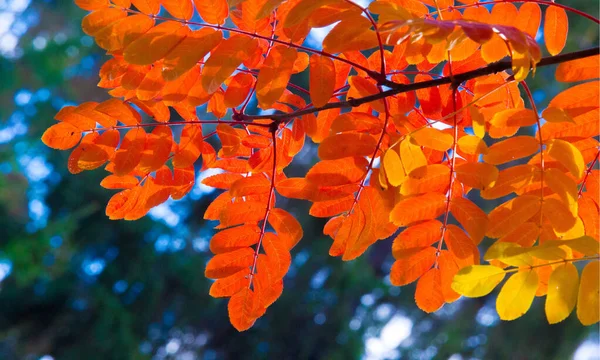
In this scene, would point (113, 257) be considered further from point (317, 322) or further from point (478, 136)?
point (478, 136)

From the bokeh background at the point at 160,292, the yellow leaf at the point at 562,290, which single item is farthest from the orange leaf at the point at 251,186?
the bokeh background at the point at 160,292

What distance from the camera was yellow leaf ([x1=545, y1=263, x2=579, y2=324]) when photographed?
495 millimetres

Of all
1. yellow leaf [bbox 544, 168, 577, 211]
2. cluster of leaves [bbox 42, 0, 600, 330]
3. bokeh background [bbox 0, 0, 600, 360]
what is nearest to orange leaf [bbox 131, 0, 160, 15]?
cluster of leaves [bbox 42, 0, 600, 330]

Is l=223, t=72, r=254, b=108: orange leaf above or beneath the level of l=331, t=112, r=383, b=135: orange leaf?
above

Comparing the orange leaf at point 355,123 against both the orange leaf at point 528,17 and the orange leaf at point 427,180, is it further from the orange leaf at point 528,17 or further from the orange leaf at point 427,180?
the orange leaf at point 528,17

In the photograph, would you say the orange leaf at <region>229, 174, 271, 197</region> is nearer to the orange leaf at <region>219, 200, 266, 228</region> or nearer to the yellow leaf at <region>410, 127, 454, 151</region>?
the orange leaf at <region>219, 200, 266, 228</region>

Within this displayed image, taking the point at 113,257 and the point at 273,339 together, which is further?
the point at 113,257

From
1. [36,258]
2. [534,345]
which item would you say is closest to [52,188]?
[36,258]

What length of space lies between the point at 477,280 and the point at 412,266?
0.11m

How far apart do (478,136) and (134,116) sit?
37cm

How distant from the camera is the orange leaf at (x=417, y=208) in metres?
0.54

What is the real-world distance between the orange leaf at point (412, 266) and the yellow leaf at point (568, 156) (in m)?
0.16

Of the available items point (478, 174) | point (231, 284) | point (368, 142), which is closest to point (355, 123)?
point (368, 142)

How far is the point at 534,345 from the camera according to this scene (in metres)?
5.30
